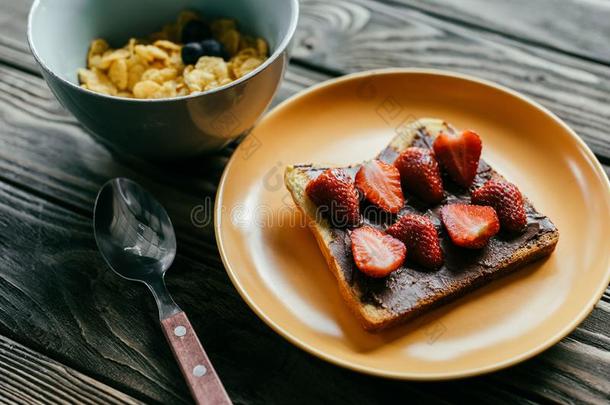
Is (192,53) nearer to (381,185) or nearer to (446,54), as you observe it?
(381,185)

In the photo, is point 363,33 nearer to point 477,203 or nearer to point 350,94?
point 350,94

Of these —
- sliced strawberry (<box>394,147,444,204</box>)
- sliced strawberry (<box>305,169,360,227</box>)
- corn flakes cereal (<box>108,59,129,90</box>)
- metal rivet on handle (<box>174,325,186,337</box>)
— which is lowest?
metal rivet on handle (<box>174,325,186,337</box>)

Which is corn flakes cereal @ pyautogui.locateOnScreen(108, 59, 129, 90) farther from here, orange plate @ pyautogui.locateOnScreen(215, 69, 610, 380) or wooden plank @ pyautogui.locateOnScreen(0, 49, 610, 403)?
orange plate @ pyautogui.locateOnScreen(215, 69, 610, 380)

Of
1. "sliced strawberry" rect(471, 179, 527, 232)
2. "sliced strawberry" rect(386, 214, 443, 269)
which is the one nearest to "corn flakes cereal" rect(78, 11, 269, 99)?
"sliced strawberry" rect(386, 214, 443, 269)

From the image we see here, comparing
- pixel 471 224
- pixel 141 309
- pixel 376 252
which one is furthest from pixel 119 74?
pixel 471 224

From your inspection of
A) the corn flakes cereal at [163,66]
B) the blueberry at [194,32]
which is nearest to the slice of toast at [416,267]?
the corn flakes cereal at [163,66]

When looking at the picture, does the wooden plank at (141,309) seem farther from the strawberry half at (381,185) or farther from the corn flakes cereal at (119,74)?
the strawberry half at (381,185)
